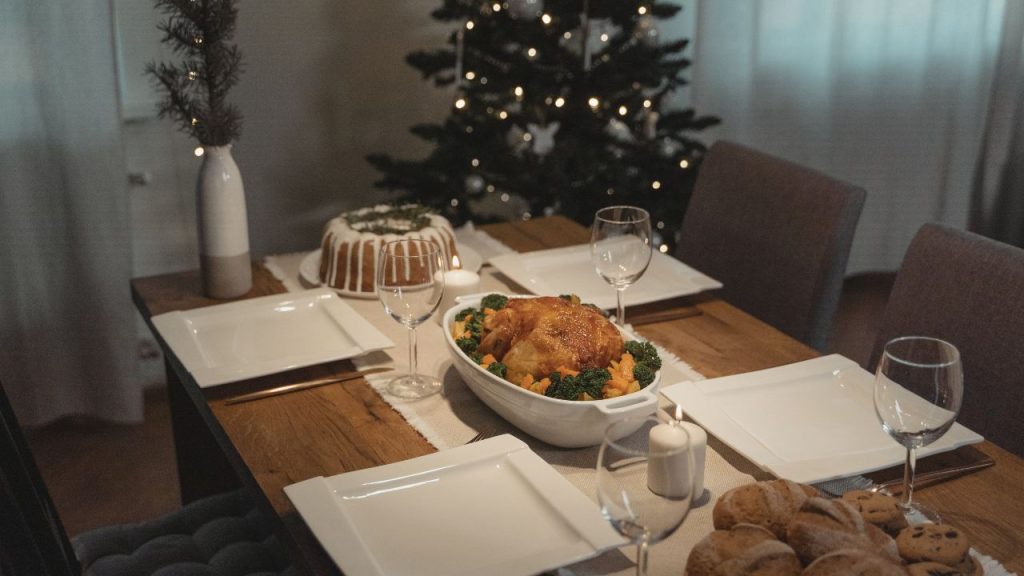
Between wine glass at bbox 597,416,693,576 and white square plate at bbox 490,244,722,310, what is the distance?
2.73ft

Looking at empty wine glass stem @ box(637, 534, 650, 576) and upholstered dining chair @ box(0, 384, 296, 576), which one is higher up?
empty wine glass stem @ box(637, 534, 650, 576)

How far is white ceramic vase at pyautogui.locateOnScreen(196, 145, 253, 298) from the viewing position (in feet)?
5.74

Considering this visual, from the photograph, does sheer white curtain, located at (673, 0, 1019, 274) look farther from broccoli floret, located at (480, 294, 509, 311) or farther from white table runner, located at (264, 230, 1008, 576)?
broccoli floret, located at (480, 294, 509, 311)

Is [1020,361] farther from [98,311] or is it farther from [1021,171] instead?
[1021,171]

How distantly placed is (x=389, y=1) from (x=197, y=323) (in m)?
1.74

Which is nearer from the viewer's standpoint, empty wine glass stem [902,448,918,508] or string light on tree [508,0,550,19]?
empty wine glass stem [902,448,918,508]

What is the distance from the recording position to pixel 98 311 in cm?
287

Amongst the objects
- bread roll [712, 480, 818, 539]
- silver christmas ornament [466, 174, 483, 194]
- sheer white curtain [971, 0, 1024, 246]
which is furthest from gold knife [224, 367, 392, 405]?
sheer white curtain [971, 0, 1024, 246]

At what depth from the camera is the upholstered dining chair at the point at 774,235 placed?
6.20 feet

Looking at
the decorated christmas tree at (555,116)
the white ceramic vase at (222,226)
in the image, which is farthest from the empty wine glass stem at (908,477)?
the decorated christmas tree at (555,116)

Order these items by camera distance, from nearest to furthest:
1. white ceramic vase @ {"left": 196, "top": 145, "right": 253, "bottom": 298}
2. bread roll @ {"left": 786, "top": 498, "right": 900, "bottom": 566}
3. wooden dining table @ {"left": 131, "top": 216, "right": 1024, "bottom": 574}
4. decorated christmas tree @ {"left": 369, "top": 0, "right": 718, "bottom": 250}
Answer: bread roll @ {"left": 786, "top": 498, "right": 900, "bottom": 566}, wooden dining table @ {"left": 131, "top": 216, "right": 1024, "bottom": 574}, white ceramic vase @ {"left": 196, "top": 145, "right": 253, "bottom": 298}, decorated christmas tree @ {"left": 369, "top": 0, "right": 718, "bottom": 250}

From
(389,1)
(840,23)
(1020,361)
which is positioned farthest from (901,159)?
(1020,361)

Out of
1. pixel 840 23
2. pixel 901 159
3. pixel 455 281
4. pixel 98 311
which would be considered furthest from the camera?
pixel 901 159

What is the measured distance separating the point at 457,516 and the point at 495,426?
0.23 metres
